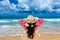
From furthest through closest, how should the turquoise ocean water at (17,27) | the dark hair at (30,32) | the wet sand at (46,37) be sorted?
1. the turquoise ocean water at (17,27)
2. the wet sand at (46,37)
3. the dark hair at (30,32)

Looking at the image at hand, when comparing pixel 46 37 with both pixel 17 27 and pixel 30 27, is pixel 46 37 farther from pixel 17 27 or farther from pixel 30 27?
pixel 30 27

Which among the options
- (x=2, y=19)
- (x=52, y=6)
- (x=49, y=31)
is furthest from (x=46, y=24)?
(x=2, y=19)

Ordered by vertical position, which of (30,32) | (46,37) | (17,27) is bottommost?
(46,37)

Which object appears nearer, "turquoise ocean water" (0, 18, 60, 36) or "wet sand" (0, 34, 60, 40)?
"wet sand" (0, 34, 60, 40)

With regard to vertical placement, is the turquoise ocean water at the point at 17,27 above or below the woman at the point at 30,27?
below

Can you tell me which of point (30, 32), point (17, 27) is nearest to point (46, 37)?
point (17, 27)

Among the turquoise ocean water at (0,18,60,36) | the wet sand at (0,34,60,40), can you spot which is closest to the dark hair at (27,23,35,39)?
the wet sand at (0,34,60,40)

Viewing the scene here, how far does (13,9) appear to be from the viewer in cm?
211

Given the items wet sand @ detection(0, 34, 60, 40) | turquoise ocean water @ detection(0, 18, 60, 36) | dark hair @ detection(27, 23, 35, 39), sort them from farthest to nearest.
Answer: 1. turquoise ocean water @ detection(0, 18, 60, 36)
2. wet sand @ detection(0, 34, 60, 40)
3. dark hair @ detection(27, 23, 35, 39)

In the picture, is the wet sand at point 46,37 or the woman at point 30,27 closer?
the woman at point 30,27

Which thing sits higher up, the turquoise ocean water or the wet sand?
the turquoise ocean water

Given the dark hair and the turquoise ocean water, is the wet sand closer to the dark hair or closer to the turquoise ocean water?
the turquoise ocean water

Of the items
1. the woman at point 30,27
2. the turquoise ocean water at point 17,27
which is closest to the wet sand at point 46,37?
the turquoise ocean water at point 17,27

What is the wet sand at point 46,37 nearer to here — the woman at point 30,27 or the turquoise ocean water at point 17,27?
the turquoise ocean water at point 17,27
